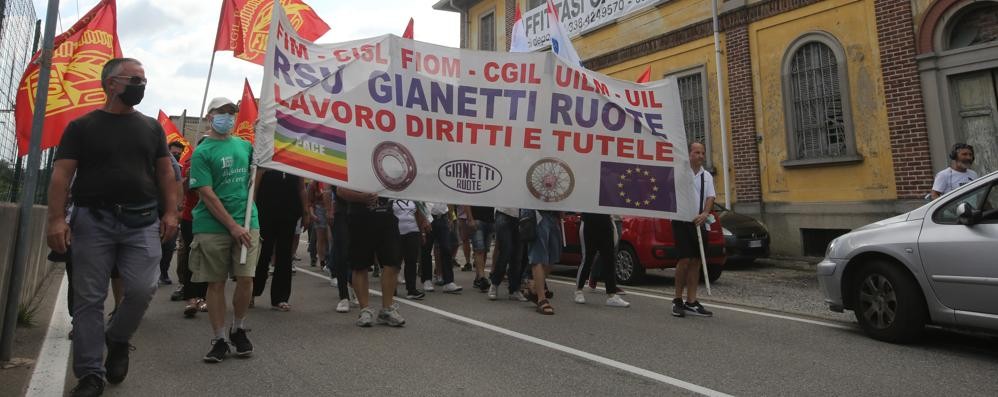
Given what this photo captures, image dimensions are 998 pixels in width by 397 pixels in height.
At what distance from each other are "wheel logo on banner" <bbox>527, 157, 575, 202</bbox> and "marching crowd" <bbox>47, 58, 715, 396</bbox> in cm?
111

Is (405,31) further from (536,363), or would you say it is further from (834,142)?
(834,142)

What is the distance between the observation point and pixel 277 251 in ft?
19.7

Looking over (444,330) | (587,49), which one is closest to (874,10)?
(587,49)

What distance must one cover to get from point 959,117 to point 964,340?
6.62 meters

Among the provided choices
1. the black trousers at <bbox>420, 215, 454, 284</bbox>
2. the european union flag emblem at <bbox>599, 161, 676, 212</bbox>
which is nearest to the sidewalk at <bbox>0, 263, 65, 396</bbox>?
the black trousers at <bbox>420, 215, 454, 284</bbox>

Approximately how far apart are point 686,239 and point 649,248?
2451 millimetres

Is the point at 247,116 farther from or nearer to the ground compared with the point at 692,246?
farther from the ground

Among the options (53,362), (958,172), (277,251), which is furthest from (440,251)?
(958,172)

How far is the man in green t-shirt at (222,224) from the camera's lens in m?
4.07

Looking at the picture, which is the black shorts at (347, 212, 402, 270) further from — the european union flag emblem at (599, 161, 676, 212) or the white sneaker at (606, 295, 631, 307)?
the white sneaker at (606, 295, 631, 307)

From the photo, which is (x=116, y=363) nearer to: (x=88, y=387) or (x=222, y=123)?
(x=88, y=387)

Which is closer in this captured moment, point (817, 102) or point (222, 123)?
point (222, 123)

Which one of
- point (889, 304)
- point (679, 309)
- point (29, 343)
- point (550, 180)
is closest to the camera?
point (29, 343)

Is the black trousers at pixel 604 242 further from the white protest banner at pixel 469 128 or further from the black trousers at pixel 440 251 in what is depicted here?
the black trousers at pixel 440 251
